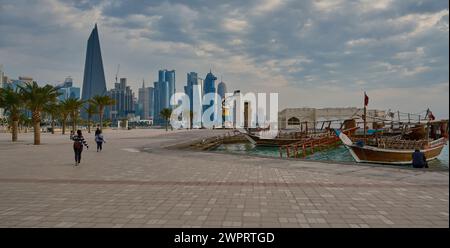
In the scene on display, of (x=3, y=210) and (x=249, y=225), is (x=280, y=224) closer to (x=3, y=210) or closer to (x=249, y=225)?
(x=249, y=225)

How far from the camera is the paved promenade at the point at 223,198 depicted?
20.4 feet

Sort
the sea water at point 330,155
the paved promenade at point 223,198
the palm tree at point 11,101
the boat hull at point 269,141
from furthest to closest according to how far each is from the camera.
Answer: the boat hull at point 269,141 < the palm tree at point 11,101 < the sea water at point 330,155 < the paved promenade at point 223,198

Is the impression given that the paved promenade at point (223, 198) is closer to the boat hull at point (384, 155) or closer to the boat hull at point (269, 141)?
the boat hull at point (384, 155)

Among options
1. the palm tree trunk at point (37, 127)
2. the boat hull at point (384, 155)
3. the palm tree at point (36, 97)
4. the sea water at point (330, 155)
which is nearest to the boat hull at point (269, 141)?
the sea water at point (330, 155)

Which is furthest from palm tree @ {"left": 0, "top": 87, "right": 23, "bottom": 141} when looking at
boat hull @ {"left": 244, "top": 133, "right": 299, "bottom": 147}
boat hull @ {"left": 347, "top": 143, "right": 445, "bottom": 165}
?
boat hull @ {"left": 347, "top": 143, "right": 445, "bottom": 165}

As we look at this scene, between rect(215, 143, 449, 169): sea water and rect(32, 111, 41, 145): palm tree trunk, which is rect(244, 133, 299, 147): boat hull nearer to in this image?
rect(215, 143, 449, 169): sea water

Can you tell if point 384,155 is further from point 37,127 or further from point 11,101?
point 11,101

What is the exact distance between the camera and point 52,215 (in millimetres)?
6551

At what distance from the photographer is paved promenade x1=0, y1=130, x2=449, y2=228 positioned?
622 cm

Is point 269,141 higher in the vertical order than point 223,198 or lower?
lower

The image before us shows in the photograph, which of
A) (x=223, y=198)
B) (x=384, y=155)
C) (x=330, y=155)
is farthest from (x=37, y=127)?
(x=384, y=155)

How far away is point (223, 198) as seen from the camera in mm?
8062

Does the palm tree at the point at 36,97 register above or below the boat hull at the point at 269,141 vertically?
above
